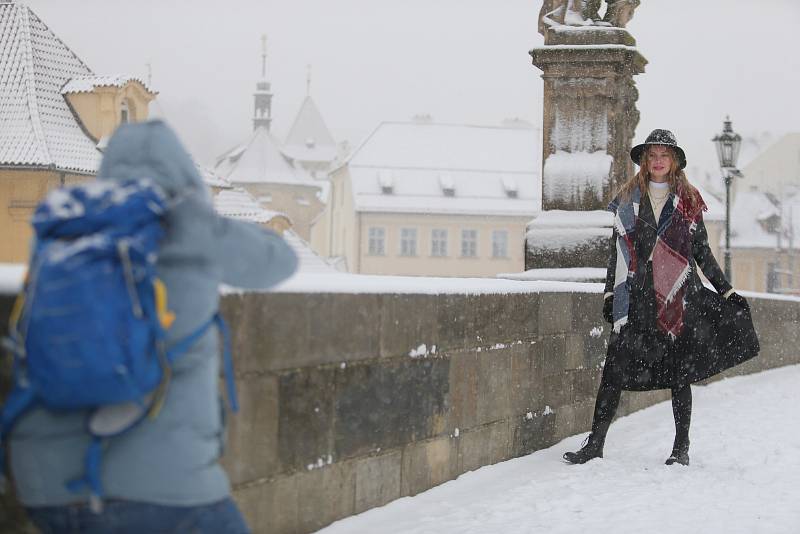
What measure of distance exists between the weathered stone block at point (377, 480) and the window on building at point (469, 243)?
207ft

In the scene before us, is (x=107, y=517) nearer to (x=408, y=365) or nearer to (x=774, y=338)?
(x=408, y=365)

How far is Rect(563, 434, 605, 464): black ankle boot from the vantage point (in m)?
6.37

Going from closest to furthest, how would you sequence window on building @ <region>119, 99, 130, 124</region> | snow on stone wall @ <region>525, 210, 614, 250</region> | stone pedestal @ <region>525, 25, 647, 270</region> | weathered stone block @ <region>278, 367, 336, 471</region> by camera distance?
1. weathered stone block @ <region>278, 367, 336, 471</region>
2. snow on stone wall @ <region>525, 210, 614, 250</region>
3. stone pedestal @ <region>525, 25, 647, 270</region>
4. window on building @ <region>119, 99, 130, 124</region>

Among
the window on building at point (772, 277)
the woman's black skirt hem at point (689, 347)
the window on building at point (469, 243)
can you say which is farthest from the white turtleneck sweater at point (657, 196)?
the window on building at point (772, 277)

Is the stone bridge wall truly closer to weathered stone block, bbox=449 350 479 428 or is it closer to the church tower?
weathered stone block, bbox=449 350 479 428

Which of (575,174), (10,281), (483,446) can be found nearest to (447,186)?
(575,174)

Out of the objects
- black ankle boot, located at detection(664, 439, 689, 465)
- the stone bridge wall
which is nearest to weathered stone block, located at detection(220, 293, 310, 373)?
the stone bridge wall

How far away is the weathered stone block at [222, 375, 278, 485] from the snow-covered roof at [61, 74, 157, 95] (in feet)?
101

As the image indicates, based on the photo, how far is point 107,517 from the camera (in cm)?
260

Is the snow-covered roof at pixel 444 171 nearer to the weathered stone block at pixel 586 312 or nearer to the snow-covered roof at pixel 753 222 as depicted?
the snow-covered roof at pixel 753 222

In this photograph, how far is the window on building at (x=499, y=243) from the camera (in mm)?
68500

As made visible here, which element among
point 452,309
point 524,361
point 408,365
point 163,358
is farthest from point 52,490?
point 524,361

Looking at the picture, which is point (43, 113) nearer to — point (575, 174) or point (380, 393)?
point (575, 174)

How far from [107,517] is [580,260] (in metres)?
6.72
